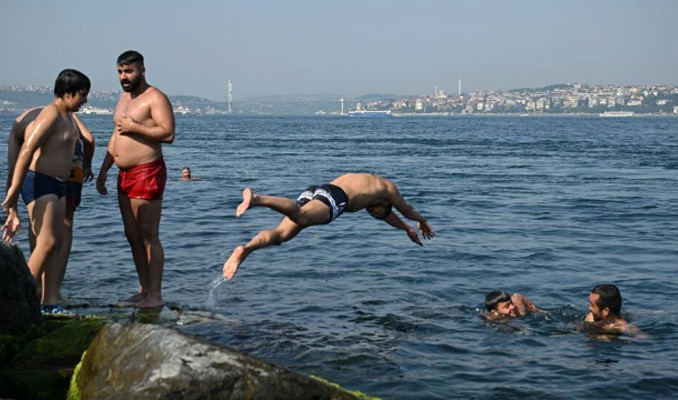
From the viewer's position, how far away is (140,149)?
8.17 metres

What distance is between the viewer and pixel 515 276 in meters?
12.2

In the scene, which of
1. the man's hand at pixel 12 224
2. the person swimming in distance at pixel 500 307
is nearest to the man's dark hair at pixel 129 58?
the man's hand at pixel 12 224

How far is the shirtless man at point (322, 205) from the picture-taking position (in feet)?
23.2

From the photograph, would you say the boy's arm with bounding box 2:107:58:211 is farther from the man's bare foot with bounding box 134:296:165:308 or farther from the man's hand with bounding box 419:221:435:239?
the man's hand with bounding box 419:221:435:239

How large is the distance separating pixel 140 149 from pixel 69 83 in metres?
0.86

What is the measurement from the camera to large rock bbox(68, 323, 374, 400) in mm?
4574

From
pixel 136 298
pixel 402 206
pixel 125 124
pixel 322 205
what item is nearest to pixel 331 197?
pixel 322 205

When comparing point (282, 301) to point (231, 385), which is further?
point (282, 301)

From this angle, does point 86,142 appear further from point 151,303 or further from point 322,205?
point 322,205

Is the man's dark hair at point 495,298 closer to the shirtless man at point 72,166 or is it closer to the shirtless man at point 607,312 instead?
the shirtless man at point 607,312

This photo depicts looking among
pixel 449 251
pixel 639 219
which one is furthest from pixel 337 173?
pixel 449 251

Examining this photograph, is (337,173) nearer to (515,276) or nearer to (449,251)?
(449,251)

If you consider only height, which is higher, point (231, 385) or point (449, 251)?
point (231, 385)

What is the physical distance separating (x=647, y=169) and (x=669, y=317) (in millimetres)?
25665
